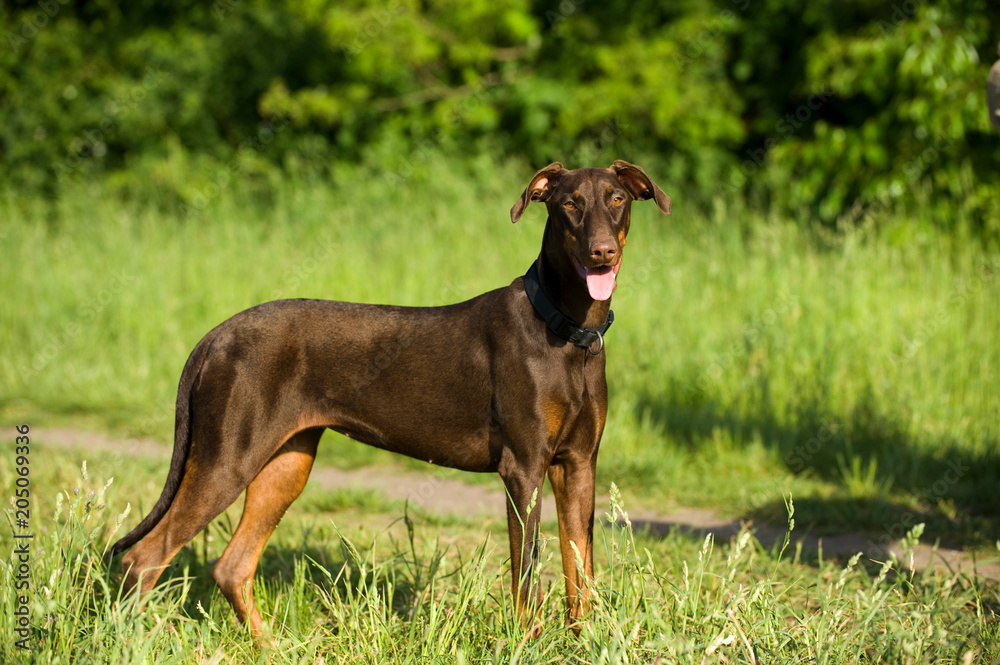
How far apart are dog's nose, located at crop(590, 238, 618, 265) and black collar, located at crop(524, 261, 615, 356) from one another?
0.31 meters

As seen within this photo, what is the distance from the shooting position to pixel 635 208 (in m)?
10.6

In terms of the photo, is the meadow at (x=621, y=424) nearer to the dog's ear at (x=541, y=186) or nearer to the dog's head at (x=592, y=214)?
the dog's head at (x=592, y=214)

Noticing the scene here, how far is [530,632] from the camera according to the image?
3.12 m

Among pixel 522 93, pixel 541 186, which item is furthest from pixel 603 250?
pixel 522 93

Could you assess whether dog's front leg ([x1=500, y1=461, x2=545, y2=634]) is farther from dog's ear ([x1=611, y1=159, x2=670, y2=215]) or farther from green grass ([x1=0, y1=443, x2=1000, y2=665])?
dog's ear ([x1=611, y1=159, x2=670, y2=215])

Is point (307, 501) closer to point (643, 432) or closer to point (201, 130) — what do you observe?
point (643, 432)

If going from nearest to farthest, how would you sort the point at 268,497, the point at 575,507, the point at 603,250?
the point at 603,250 < the point at 575,507 < the point at 268,497

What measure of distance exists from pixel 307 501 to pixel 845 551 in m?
3.08

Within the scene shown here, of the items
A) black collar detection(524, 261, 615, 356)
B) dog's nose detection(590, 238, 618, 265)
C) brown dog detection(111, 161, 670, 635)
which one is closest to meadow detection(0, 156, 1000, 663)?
brown dog detection(111, 161, 670, 635)

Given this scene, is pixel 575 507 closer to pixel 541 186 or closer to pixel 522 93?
pixel 541 186

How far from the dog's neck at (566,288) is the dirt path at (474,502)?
1647mm

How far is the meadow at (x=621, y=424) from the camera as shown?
10.7 feet

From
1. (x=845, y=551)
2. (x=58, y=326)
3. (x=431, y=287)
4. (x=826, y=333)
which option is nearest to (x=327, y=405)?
(x=845, y=551)

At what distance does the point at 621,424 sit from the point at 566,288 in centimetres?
343
